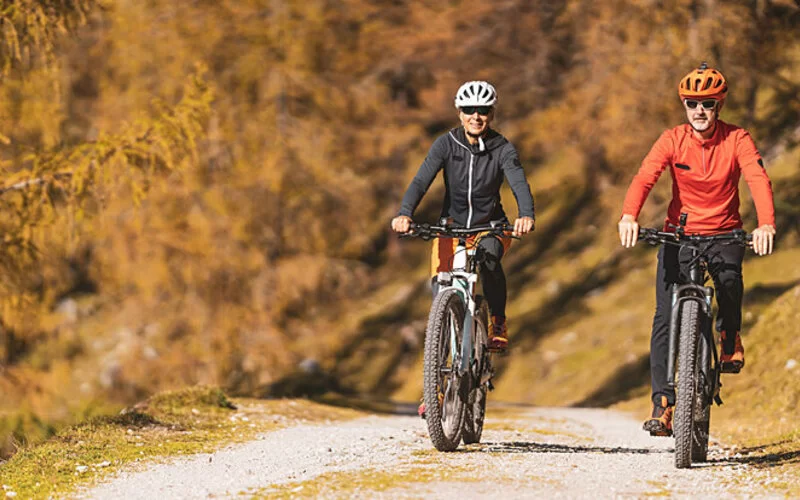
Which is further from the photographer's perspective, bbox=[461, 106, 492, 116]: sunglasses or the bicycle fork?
bbox=[461, 106, 492, 116]: sunglasses

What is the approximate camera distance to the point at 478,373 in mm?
9477

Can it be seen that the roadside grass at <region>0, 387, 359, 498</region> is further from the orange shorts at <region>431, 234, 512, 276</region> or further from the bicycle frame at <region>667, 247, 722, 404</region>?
the bicycle frame at <region>667, 247, 722, 404</region>

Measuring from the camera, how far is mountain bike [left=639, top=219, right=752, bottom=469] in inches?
325

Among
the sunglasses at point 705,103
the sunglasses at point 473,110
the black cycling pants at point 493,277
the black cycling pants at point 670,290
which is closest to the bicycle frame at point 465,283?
the black cycling pants at point 493,277

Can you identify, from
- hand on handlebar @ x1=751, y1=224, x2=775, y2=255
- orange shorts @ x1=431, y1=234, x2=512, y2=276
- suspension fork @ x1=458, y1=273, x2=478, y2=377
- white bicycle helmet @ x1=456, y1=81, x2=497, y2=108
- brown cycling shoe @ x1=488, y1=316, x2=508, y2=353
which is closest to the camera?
hand on handlebar @ x1=751, y1=224, x2=775, y2=255

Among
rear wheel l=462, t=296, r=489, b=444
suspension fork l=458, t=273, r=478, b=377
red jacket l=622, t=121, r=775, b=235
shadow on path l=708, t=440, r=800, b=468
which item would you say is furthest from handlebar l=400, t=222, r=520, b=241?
shadow on path l=708, t=440, r=800, b=468

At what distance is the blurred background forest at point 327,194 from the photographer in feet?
80.9

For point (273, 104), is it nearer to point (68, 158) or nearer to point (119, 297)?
point (119, 297)

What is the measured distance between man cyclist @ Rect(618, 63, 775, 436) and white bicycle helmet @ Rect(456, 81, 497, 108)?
4.35 feet

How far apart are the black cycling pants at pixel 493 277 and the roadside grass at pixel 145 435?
2.40 meters

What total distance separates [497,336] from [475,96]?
1.86 m

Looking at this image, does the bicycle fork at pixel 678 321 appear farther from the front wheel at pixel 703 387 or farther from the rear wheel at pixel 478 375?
the rear wheel at pixel 478 375

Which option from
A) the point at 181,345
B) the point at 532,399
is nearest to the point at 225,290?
the point at 181,345

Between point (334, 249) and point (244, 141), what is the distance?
3382mm
